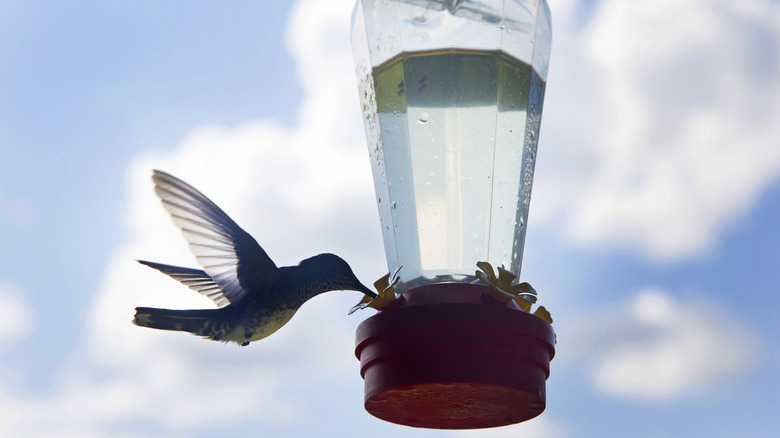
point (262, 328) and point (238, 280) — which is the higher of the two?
point (238, 280)

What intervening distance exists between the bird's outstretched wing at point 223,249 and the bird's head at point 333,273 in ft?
0.59

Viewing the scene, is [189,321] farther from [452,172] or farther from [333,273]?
[452,172]

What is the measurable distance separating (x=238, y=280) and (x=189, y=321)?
21cm

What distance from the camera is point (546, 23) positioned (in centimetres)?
284

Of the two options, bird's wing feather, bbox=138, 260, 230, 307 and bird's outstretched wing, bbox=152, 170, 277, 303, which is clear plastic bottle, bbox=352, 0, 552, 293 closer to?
bird's outstretched wing, bbox=152, 170, 277, 303

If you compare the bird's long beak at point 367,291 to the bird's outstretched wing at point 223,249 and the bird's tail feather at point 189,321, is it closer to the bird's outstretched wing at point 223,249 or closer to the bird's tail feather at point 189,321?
the bird's outstretched wing at point 223,249

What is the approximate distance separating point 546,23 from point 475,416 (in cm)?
158

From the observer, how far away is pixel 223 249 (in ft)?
7.84

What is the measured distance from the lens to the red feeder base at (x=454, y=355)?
195cm

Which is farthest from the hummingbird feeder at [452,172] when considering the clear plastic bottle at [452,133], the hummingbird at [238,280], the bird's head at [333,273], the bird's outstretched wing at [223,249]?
the bird's outstretched wing at [223,249]

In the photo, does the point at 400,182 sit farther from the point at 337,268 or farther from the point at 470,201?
the point at 337,268

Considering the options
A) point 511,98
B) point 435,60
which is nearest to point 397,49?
point 435,60

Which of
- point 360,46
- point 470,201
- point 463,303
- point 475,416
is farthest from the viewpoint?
point 360,46

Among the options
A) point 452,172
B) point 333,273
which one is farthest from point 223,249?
point 452,172
